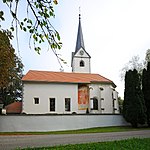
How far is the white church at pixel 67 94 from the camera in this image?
34344 mm

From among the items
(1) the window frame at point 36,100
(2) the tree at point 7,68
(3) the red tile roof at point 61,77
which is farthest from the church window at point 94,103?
(2) the tree at point 7,68

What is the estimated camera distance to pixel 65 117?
92.4 feet

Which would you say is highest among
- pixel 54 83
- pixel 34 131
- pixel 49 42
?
pixel 54 83

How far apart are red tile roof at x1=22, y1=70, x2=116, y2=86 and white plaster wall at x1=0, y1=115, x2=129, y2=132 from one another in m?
8.32

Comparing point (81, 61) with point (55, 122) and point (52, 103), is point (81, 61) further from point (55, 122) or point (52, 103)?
point (55, 122)

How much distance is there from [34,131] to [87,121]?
631cm

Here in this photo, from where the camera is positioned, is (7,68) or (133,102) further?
(133,102)

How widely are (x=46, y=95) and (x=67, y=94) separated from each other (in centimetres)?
304

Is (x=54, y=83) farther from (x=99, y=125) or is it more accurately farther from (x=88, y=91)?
(x=99, y=125)

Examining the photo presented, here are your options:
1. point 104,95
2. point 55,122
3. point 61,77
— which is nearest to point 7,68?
point 55,122

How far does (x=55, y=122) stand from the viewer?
90.7ft

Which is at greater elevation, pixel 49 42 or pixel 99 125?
pixel 49 42

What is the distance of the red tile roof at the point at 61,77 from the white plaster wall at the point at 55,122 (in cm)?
832

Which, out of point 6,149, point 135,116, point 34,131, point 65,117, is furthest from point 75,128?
point 6,149
